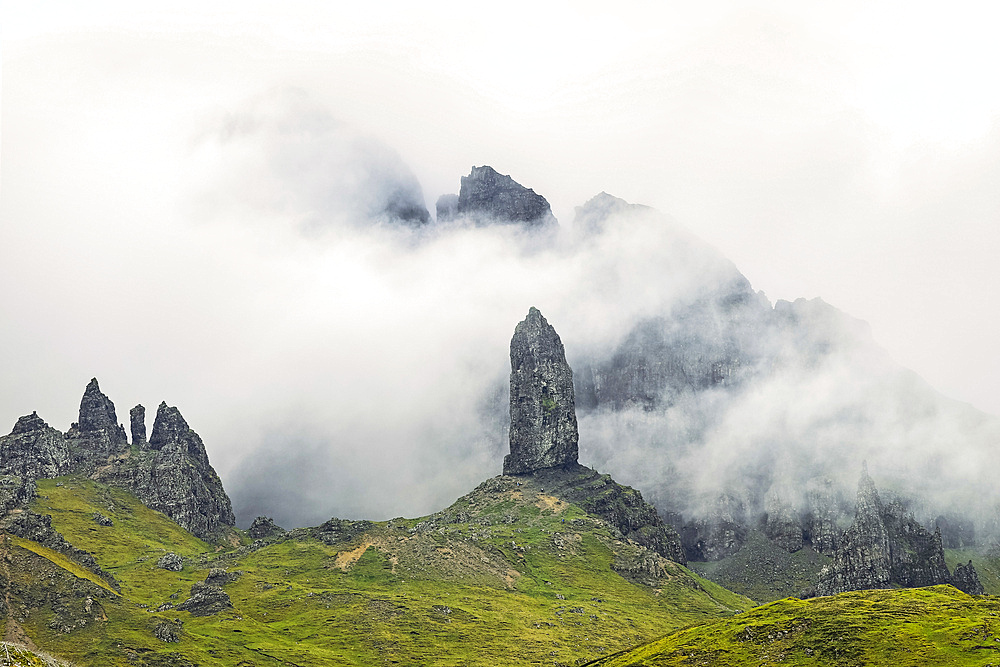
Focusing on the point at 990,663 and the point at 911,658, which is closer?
the point at 990,663

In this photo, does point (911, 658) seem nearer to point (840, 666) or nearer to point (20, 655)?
point (840, 666)

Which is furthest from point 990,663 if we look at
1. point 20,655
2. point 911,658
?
point 20,655

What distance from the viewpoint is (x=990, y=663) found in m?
180

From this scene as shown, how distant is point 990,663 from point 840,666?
104ft

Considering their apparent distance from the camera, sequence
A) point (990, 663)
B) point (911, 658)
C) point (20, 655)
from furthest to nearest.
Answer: point (911, 658)
point (990, 663)
point (20, 655)

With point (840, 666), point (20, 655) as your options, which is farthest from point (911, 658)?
point (20, 655)

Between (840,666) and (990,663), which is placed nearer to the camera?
(990,663)

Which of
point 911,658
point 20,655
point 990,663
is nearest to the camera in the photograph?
point 20,655

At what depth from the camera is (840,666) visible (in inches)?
7859

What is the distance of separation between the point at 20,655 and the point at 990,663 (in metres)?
190

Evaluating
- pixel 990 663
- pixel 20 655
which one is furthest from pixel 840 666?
pixel 20 655

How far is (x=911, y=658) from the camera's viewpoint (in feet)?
639

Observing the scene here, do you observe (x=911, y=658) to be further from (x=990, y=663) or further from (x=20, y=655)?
(x=20, y=655)

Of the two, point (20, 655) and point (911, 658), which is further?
point (911, 658)
